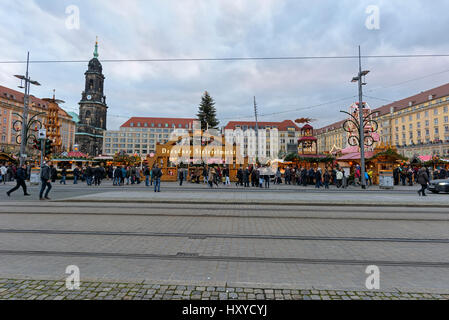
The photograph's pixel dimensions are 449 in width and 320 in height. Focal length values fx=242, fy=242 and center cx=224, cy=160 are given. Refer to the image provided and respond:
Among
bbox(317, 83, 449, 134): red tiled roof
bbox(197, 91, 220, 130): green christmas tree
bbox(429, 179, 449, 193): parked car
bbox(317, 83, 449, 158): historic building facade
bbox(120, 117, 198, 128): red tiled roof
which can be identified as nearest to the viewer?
bbox(429, 179, 449, 193): parked car

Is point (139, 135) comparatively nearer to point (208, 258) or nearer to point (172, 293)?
point (208, 258)

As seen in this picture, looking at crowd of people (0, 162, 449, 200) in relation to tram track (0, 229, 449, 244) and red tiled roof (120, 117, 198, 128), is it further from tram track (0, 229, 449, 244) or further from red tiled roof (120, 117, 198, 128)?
red tiled roof (120, 117, 198, 128)

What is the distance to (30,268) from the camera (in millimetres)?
3834

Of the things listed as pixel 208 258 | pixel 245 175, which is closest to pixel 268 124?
pixel 245 175

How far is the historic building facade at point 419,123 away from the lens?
63.4 m

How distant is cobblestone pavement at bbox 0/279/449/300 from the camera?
287 cm

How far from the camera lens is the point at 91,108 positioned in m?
94.9

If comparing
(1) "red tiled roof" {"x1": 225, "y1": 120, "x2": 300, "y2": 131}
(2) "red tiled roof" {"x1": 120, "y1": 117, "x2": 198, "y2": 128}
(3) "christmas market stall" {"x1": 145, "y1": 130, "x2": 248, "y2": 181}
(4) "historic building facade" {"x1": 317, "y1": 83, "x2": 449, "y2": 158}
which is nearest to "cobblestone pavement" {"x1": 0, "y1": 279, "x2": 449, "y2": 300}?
(3) "christmas market stall" {"x1": 145, "y1": 130, "x2": 248, "y2": 181}

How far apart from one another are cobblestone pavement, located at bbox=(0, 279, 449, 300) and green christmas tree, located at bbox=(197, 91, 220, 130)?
54.1 metres

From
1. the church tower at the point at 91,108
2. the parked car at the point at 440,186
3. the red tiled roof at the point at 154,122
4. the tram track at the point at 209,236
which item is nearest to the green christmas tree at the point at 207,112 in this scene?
the parked car at the point at 440,186

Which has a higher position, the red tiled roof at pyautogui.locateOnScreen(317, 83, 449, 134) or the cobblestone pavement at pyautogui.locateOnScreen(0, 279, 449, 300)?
the red tiled roof at pyautogui.locateOnScreen(317, 83, 449, 134)

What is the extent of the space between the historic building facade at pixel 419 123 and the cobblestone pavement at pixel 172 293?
6751 cm

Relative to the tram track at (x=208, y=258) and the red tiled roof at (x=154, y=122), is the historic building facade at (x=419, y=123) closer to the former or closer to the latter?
the tram track at (x=208, y=258)

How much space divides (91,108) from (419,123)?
11237 centimetres
